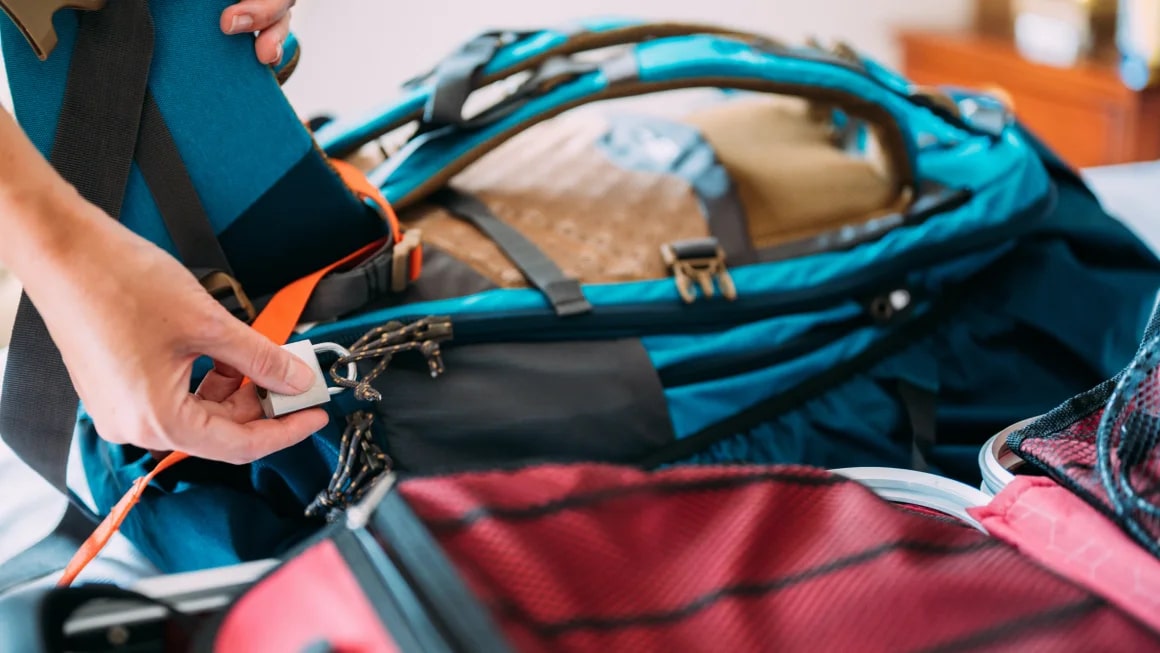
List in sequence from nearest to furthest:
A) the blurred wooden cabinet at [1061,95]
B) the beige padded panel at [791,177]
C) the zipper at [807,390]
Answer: the zipper at [807,390], the beige padded panel at [791,177], the blurred wooden cabinet at [1061,95]

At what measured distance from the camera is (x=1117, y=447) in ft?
1.45

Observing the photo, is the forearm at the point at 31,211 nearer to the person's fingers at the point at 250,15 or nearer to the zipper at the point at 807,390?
the person's fingers at the point at 250,15

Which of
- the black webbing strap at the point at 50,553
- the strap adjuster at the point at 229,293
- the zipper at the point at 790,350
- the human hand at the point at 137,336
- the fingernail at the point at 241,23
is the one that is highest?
the fingernail at the point at 241,23

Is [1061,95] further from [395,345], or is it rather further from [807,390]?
[395,345]

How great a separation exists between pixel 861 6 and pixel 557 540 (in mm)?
1828

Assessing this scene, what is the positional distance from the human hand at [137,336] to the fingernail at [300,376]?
0.01m

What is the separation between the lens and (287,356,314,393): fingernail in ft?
1.67

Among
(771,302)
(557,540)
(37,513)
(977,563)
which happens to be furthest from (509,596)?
(37,513)

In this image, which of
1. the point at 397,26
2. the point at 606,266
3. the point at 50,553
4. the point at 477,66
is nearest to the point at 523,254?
the point at 606,266

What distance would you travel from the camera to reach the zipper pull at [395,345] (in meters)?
0.58

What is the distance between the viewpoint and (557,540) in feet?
1.29

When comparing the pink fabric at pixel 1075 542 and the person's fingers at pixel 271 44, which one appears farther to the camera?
the person's fingers at pixel 271 44

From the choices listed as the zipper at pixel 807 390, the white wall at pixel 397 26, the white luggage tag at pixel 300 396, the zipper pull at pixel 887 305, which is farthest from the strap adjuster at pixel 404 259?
the white wall at pixel 397 26

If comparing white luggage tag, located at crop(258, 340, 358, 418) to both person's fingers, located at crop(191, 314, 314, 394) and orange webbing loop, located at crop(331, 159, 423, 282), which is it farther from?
orange webbing loop, located at crop(331, 159, 423, 282)
